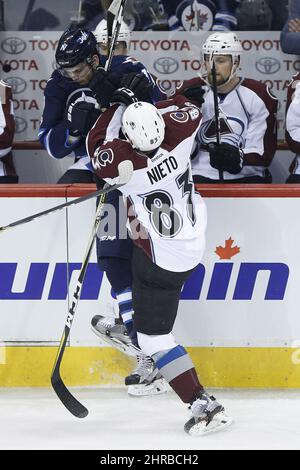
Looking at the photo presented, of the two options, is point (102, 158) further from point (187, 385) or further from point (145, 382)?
point (145, 382)

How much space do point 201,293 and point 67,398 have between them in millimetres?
720

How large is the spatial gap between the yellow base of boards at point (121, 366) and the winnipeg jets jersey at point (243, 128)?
2.92 feet

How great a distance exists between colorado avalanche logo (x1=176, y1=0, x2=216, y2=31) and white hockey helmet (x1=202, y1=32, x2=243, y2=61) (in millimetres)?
485

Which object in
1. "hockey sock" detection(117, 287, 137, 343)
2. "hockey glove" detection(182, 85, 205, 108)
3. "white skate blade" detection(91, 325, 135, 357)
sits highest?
"hockey glove" detection(182, 85, 205, 108)

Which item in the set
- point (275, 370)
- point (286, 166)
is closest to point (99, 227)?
point (275, 370)

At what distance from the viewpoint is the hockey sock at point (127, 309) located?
189 inches

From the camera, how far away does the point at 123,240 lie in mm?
4824

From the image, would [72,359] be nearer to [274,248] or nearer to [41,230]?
[41,230]

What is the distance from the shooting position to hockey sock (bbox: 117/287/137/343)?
4805 millimetres

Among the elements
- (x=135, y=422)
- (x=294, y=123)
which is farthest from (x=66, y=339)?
(x=294, y=123)

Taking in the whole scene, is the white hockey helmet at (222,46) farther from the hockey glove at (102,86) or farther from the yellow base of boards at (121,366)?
the yellow base of boards at (121,366)

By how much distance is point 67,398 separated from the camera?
4.55m

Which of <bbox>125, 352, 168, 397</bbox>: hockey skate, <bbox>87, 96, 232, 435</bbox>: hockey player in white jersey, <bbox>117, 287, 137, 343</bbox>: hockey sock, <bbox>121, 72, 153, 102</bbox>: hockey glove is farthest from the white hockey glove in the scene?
<bbox>125, 352, 168, 397</bbox>: hockey skate

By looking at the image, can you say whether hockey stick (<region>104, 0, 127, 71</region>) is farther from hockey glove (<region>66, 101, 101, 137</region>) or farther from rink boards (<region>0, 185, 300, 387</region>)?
rink boards (<region>0, 185, 300, 387</region>)
